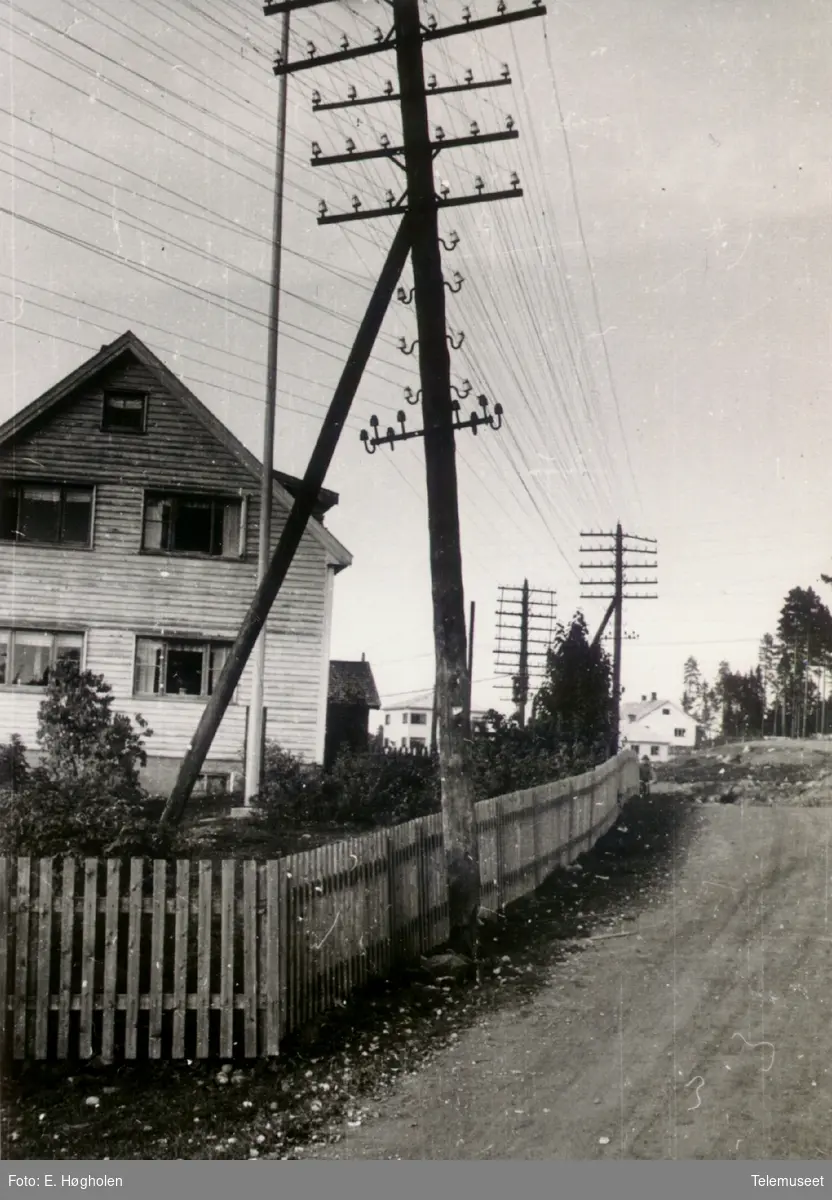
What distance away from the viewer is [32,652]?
19.6 metres

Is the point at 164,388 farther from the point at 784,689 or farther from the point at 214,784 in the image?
the point at 784,689

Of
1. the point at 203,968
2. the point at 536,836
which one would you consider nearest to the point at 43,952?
the point at 203,968

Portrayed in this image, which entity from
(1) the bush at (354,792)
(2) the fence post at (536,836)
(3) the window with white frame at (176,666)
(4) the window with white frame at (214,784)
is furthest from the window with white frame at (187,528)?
(2) the fence post at (536,836)

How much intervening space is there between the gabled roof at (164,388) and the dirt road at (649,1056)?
1120cm

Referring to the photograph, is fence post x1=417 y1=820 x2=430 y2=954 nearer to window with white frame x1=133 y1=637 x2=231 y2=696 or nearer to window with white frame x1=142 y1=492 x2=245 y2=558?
window with white frame x1=133 y1=637 x2=231 y2=696

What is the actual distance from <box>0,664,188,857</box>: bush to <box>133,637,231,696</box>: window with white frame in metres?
0.98

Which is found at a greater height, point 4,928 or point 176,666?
point 176,666

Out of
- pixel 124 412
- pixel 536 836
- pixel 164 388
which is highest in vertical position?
pixel 164 388

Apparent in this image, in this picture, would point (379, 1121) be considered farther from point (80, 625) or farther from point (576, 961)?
point (80, 625)

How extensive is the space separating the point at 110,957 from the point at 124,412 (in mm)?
15678

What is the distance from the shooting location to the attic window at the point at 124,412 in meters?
19.7

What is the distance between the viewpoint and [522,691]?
138 ft

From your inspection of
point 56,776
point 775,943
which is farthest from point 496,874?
point 56,776

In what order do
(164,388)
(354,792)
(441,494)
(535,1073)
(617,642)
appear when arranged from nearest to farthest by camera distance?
(535,1073)
(441,494)
(354,792)
(164,388)
(617,642)
